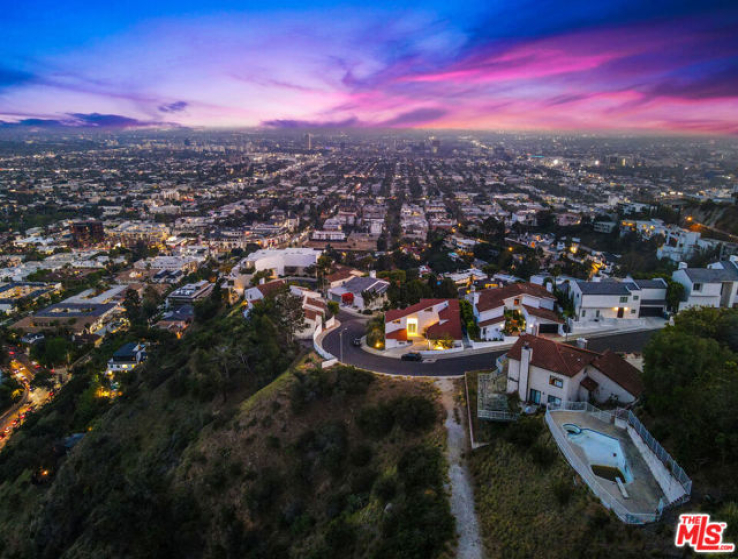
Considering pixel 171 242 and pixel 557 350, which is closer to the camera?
pixel 557 350

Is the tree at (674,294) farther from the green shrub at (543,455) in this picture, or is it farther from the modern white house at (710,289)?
the green shrub at (543,455)

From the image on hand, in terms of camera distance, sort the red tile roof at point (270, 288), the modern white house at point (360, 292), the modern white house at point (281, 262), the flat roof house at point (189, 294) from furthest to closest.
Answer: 1. the flat roof house at point (189, 294)
2. the modern white house at point (281, 262)
3. the red tile roof at point (270, 288)
4. the modern white house at point (360, 292)

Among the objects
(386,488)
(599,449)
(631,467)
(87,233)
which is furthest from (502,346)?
(87,233)

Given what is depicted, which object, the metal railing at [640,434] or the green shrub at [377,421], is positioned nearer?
the metal railing at [640,434]

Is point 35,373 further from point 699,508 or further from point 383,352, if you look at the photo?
point 699,508

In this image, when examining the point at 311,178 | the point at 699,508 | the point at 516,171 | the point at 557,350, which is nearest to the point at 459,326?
the point at 557,350

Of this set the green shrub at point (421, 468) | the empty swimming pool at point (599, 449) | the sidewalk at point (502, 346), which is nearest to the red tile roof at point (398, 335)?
the sidewalk at point (502, 346)

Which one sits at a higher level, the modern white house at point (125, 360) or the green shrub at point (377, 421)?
the green shrub at point (377, 421)
